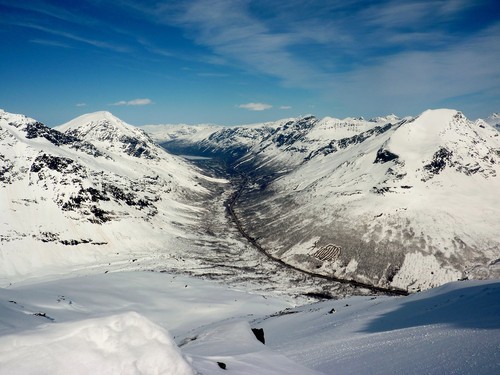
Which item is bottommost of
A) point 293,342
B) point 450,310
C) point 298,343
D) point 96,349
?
point 293,342

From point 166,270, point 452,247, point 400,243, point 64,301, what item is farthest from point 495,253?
point 64,301

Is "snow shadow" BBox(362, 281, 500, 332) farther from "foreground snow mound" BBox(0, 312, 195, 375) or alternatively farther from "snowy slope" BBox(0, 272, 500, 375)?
"foreground snow mound" BBox(0, 312, 195, 375)

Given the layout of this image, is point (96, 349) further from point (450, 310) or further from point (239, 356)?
point (450, 310)

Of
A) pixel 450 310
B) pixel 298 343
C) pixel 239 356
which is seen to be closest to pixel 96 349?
pixel 239 356

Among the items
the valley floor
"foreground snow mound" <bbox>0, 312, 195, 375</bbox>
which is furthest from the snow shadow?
"foreground snow mound" <bbox>0, 312, 195, 375</bbox>

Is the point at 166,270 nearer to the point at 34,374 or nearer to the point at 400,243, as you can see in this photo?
the point at 400,243

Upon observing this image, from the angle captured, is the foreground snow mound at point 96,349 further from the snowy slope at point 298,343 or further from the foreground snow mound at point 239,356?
the foreground snow mound at point 239,356

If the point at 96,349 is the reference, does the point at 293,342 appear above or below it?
below
